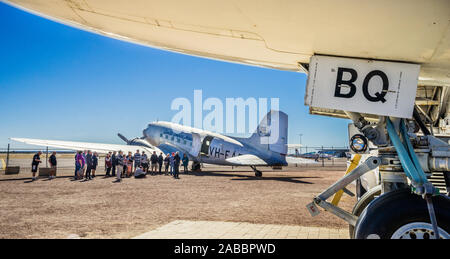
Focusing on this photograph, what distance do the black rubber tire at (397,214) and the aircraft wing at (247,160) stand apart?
16.1 metres

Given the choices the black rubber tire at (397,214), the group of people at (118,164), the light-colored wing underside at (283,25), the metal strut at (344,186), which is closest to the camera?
the light-colored wing underside at (283,25)

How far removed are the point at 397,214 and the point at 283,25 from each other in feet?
6.57

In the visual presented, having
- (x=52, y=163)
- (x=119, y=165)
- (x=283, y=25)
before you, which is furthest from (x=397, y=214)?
(x=52, y=163)

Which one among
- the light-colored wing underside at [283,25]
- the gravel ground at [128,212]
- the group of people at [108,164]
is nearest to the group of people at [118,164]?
the group of people at [108,164]

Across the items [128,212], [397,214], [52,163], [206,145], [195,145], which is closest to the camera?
[397,214]

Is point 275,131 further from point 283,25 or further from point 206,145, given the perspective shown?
point 283,25

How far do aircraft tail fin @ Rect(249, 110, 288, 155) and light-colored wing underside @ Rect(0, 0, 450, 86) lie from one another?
626 inches

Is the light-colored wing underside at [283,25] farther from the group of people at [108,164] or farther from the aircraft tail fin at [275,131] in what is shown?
the aircraft tail fin at [275,131]

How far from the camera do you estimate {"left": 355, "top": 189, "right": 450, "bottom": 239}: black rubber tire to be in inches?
103

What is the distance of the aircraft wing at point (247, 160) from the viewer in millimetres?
19000

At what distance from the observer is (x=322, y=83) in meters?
3.19

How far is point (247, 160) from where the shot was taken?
19.2m

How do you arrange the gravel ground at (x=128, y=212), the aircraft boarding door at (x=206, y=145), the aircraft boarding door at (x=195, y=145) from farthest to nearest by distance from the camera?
the aircraft boarding door at (x=195, y=145) → the aircraft boarding door at (x=206, y=145) → the gravel ground at (x=128, y=212)

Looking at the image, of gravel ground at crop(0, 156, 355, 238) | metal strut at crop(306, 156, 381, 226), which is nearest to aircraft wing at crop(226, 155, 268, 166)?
Answer: gravel ground at crop(0, 156, 355, 238)
